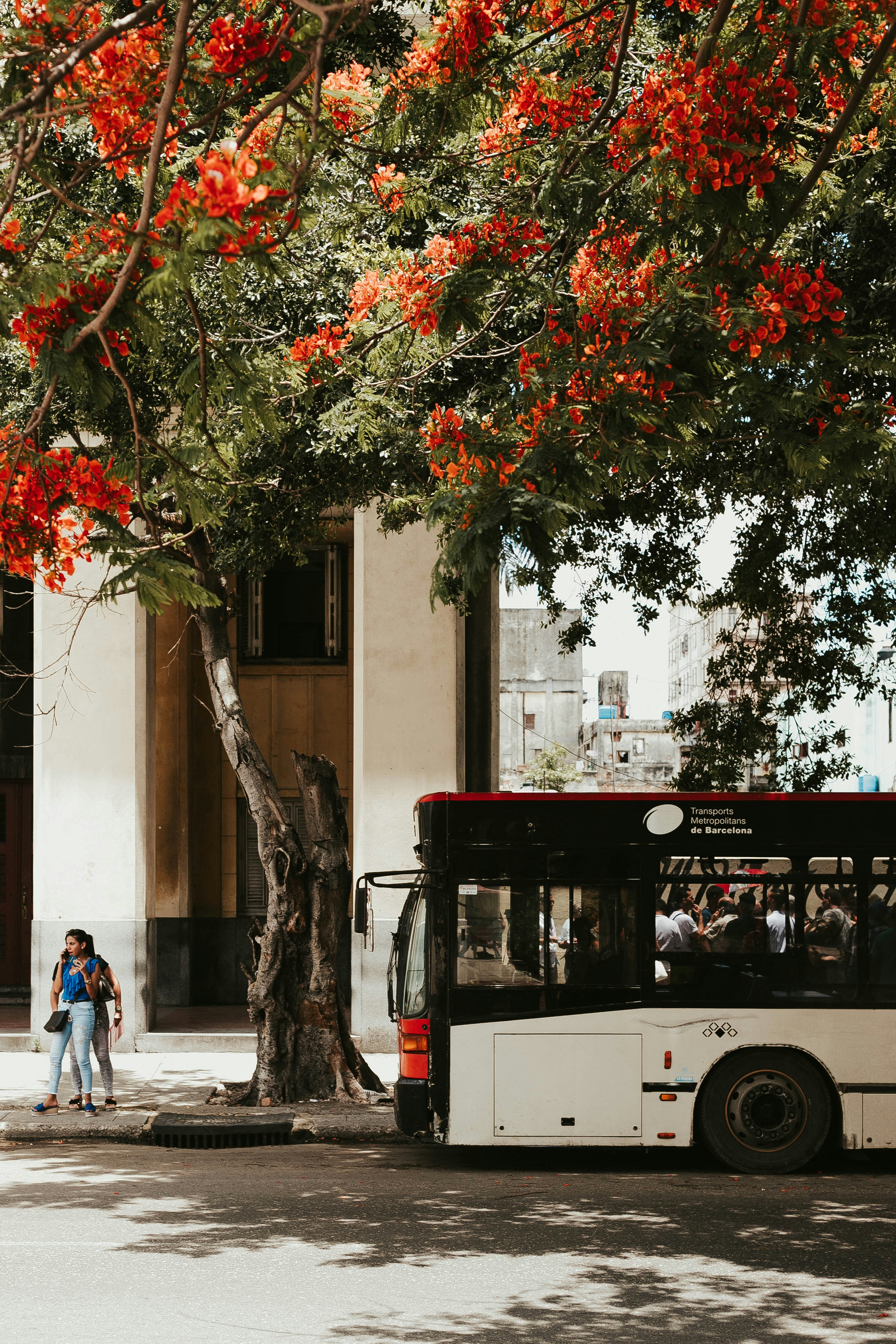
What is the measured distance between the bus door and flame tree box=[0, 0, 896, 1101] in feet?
9.09

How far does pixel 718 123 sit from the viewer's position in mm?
6703

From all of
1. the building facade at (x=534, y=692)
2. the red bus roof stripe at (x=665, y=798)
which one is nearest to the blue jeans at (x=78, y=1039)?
the red bus roof stripe at (x=665, y=798)

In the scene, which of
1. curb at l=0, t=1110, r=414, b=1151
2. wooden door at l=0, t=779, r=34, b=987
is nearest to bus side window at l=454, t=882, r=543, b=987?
curb at l=0, t=1110, r=414, b=1151

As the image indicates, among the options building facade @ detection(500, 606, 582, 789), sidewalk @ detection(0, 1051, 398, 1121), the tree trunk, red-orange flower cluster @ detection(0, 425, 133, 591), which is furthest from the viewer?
building facade @ detection(500, 606, 582, 789)

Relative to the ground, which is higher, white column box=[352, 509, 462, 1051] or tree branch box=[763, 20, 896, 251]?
tree branch box=[763, 20, 896, 251]

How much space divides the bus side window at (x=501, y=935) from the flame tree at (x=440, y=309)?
246 centimetres

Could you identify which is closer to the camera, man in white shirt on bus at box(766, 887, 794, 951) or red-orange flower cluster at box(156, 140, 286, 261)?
red-orange flower cluster at box(156, 140, 286, 261)

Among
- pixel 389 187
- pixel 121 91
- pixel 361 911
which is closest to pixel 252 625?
pixel 361 911

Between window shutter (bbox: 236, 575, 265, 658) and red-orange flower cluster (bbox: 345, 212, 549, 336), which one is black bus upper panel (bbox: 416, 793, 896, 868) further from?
window shutter (bbox: 236, 575, 265, 658)

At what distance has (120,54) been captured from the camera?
265 inches

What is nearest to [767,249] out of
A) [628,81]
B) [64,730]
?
[628,81]

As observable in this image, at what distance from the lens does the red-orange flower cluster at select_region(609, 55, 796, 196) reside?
6.61 meters

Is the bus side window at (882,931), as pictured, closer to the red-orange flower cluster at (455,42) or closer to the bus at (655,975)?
the bus at (655,975)

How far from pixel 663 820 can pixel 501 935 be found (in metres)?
1.44
